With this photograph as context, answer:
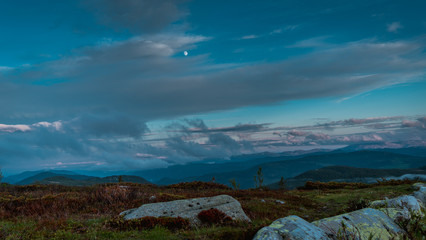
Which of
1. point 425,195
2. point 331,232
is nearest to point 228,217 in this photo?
point 331,232

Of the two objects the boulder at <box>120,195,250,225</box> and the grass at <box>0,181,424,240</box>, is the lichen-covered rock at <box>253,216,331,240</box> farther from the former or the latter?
the boulder at <box>120,195,250,225</box>

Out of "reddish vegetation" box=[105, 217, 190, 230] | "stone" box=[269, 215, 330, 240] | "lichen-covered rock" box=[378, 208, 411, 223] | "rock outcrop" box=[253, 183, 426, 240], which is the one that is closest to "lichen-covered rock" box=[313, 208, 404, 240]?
"rock outcrop" box=[253, 183, 426, 240]

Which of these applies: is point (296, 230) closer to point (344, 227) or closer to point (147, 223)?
point (344, 227)

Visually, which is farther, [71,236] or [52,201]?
[52,201]

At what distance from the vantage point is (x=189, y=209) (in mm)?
13008

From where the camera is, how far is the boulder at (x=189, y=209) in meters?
11.9

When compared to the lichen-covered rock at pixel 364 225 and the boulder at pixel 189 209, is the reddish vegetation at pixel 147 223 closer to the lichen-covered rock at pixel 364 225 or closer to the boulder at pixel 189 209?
the boulder at pixel 189 209

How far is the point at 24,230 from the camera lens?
32.9 feet

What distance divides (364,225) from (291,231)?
2.77 meters

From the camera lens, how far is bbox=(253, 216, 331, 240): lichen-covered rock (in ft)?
20.2

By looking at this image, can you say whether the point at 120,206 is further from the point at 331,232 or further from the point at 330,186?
the point at 330,186

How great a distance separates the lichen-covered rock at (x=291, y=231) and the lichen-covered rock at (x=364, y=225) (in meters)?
0.60

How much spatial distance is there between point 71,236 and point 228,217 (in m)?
6.30

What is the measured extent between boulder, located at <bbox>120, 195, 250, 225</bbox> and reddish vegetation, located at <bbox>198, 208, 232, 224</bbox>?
0.88ft
